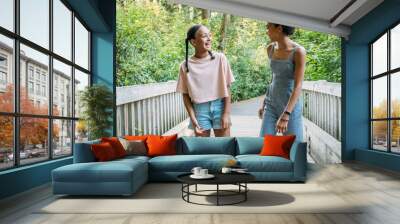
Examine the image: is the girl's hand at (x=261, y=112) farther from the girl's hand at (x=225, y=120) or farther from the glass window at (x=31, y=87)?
the glass window at (x=31, y=87)

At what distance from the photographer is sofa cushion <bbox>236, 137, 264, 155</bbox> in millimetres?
6539

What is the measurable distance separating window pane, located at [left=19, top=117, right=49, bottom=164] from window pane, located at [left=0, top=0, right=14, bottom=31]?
3.77 ft

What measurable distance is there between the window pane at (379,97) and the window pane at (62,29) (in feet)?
19.4

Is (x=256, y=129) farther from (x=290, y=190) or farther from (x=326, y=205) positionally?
(x=326, y=205)

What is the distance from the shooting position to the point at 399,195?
4848 mm

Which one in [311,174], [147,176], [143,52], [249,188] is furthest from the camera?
[143,52]

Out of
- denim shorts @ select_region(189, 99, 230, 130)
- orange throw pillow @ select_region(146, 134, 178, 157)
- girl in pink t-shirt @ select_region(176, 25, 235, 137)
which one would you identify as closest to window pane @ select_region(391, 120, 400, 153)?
girl in pink t-shirt @ select_region(176, 25, 235, 137)

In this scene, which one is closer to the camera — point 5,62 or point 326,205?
point 326,205

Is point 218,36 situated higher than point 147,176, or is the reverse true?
point 218,36

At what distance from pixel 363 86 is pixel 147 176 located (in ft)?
18.2

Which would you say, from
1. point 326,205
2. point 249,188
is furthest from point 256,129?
point 326,205

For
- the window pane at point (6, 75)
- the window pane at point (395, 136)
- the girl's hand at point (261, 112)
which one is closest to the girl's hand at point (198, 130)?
the girl's hand at point (261, 112)

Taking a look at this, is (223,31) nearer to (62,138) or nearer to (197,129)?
(197,129)

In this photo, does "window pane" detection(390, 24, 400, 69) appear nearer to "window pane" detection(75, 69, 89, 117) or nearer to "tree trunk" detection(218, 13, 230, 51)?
"tree trunk" detection(218, 13, 230, 51)
